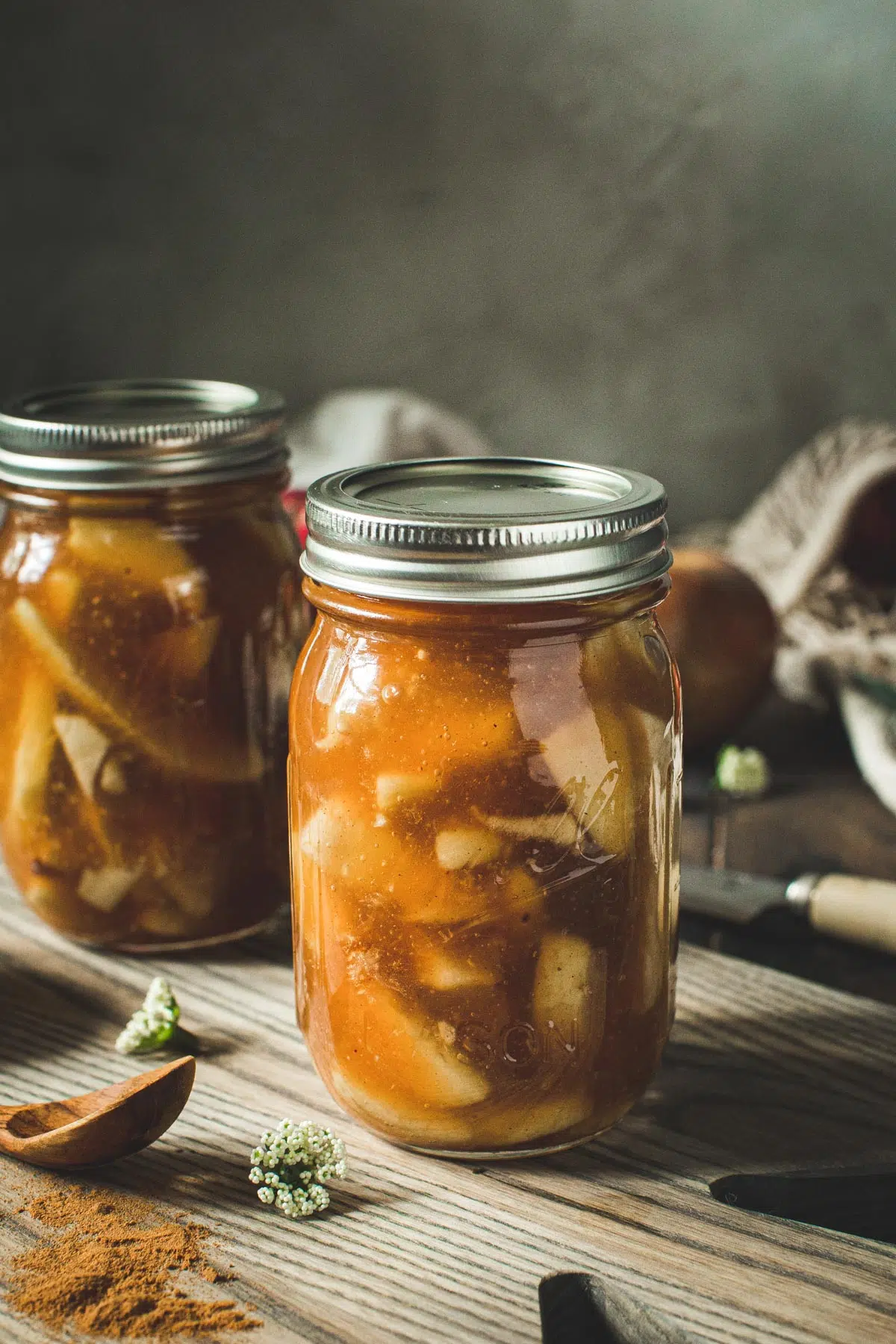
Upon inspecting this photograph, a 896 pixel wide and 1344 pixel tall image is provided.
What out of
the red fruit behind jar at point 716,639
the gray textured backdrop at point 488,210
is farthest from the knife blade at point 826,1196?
the gray textured backdrop at point 488,210

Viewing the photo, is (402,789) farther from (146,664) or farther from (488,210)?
(488,210)

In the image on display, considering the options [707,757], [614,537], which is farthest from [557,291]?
[614,537]

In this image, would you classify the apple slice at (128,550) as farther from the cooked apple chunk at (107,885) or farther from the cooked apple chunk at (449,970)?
the cooked apple chunk at (449,970)

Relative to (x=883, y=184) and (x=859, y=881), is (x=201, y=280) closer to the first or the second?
(x=883, y=184)

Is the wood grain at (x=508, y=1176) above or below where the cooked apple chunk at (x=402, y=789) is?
below

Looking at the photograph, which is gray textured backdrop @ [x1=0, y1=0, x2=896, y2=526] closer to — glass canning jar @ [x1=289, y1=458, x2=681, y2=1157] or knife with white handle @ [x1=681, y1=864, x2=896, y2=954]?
knife with white handle @ [x1=681, y1=864, x2=896, y2=954]

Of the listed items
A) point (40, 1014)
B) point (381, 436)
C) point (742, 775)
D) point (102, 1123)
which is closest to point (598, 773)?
point (102, 1123)
